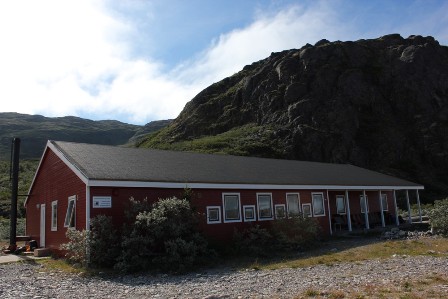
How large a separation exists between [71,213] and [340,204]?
18330 mm

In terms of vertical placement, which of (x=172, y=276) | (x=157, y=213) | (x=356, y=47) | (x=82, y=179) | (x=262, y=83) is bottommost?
(x=172, y=276)

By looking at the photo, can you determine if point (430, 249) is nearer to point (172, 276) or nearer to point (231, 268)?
point (231, 268)

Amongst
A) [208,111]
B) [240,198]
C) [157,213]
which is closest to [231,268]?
[157,213]

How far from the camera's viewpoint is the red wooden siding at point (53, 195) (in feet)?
59.7

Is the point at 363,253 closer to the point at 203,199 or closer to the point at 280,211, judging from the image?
the point at 280,211

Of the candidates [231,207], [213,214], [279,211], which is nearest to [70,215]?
[213,214]

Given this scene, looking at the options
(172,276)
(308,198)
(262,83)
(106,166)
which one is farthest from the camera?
(262,83)

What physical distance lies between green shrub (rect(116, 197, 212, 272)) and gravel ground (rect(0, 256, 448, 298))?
959mm

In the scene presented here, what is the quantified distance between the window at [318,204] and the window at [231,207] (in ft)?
20.9

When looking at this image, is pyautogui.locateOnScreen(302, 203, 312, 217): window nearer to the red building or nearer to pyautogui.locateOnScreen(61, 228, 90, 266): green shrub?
the red building

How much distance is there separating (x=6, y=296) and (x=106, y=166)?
320 inches

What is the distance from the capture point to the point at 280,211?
23.8m

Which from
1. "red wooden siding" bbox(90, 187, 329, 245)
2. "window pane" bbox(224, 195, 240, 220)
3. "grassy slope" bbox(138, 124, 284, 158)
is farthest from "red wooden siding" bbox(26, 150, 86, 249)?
"grassy slope" bbox(138, 124, 284, 158)

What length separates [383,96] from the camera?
259ft
